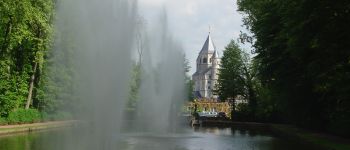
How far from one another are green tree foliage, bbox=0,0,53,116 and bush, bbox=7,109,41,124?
1.78 ft

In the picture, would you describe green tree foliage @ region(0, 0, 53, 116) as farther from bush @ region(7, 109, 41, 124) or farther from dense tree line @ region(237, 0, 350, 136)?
dense tree line @ region(237, 0, 350, 136)

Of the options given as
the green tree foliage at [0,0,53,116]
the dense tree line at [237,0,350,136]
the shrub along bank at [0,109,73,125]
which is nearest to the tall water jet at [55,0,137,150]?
the dense tree line at [237,0,350,136]

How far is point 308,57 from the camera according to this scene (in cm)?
3030

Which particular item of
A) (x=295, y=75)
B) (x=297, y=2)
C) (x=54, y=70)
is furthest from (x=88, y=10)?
(x=54, y=70)

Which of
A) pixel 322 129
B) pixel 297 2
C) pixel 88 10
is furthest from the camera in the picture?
pixel 322 129

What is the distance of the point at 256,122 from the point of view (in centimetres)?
6719

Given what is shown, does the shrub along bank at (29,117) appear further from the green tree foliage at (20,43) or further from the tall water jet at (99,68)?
the tall water jet at (99,68)

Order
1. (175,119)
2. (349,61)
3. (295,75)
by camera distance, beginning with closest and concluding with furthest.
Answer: (349,61) → (295,75) → (175,119)

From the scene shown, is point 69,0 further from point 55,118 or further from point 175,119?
point 55,118

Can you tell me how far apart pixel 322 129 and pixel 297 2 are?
16.3 metres

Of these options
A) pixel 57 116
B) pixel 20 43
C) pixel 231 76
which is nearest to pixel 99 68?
pixel 20 43

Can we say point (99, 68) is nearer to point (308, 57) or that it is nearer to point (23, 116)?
point (308, 57)

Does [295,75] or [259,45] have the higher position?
[259,45]

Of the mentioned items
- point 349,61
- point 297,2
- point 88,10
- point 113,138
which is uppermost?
point 297,2
